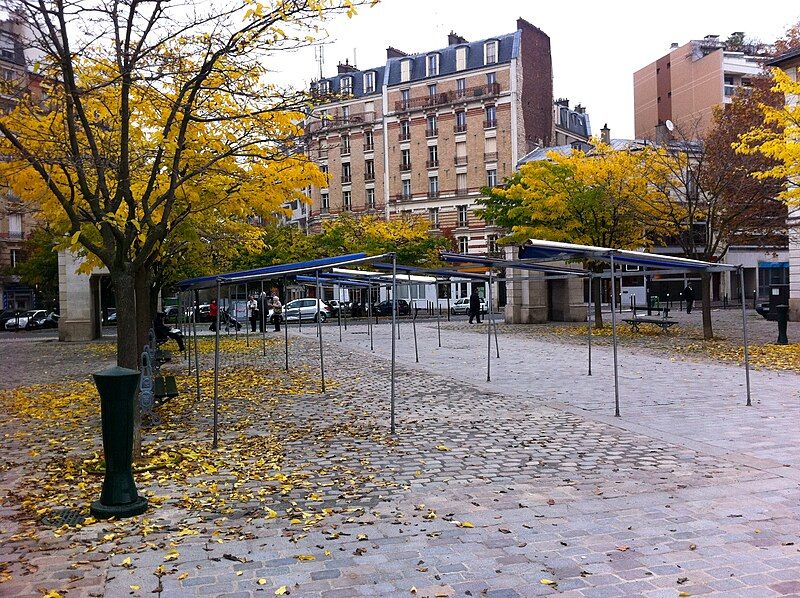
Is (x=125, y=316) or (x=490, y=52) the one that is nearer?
(x=125, y=316)

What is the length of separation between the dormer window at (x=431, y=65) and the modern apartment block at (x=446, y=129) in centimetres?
9

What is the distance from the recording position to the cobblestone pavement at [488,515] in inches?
178

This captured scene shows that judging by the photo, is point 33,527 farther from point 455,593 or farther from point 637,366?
point 637,366

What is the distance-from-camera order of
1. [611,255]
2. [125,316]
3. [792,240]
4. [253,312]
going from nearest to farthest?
[125,316] < [611,255] < [792,240] < [253,312]

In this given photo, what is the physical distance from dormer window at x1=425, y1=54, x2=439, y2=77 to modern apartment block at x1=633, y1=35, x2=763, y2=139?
61.2ft

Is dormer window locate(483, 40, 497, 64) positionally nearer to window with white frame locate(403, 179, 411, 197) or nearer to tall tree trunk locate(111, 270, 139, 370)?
window with white frame locate(403, 179, 411, 197)

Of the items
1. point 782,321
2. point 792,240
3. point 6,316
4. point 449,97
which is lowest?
point 782,321

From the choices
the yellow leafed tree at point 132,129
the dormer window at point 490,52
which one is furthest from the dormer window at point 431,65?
the yellow leafed tree at point 132,129

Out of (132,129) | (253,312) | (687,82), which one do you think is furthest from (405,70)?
(132,129)

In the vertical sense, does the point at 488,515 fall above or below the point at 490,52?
below

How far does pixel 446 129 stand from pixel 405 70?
735 cm

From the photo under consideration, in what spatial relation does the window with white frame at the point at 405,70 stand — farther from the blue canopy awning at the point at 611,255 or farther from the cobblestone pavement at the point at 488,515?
the cobblestone pavement at the point at 488,515

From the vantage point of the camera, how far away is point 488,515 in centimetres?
577

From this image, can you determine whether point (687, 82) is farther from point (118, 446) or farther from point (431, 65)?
point (118, 446)
